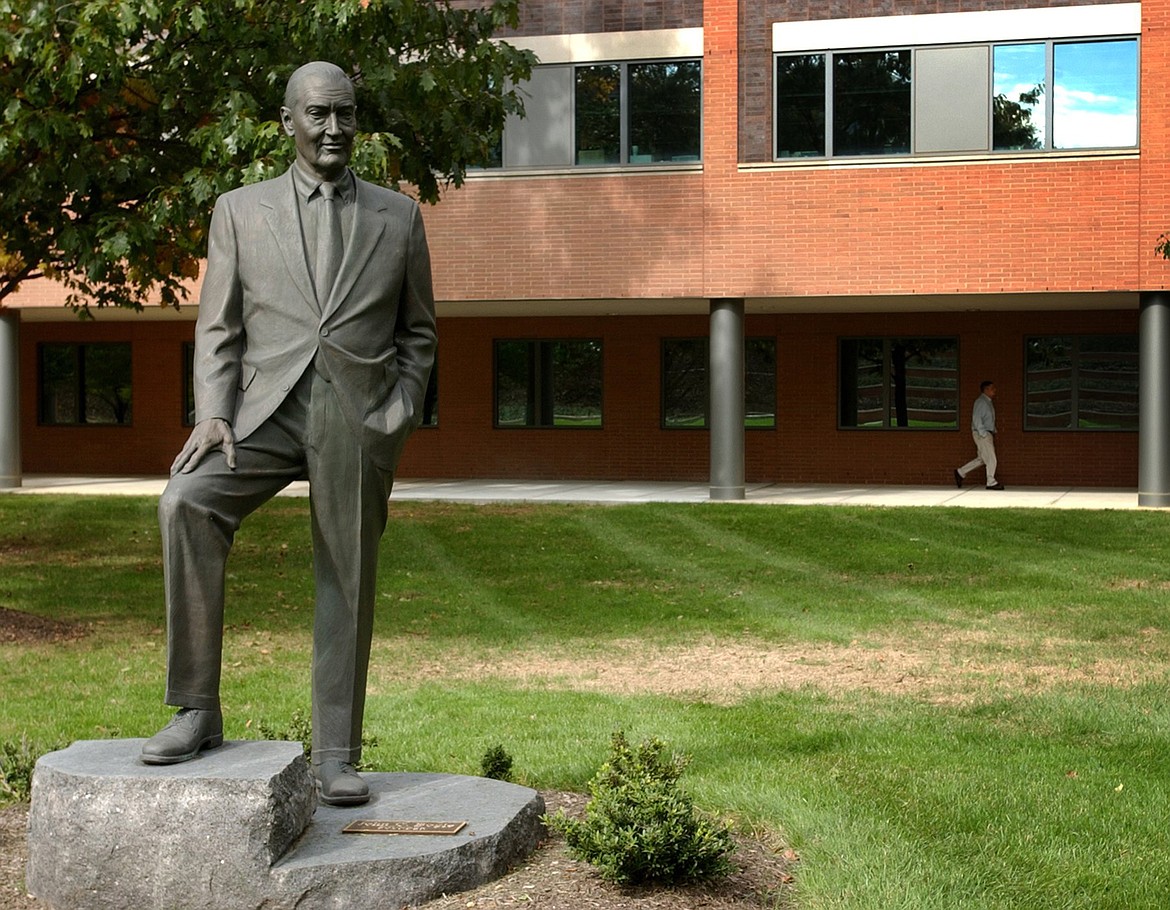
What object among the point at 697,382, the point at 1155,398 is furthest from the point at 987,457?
the point at 697,382

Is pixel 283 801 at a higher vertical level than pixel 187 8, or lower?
lower

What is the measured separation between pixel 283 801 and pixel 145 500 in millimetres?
19416

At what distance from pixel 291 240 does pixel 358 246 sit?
9.0 inches

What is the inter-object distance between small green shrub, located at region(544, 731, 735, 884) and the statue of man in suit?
87 cm

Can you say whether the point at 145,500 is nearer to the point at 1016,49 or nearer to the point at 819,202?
the point at 819,202

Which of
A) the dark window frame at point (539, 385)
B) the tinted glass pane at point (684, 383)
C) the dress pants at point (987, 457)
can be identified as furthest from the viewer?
the dark window frame at point (539, 385)

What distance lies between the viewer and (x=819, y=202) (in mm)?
23297

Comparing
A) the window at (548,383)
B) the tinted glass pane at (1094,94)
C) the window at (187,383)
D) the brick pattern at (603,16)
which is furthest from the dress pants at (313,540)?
the window at (187,383)

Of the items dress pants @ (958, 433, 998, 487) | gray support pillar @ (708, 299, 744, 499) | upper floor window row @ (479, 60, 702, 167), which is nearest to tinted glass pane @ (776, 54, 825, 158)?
upper floor window row @ (479, 60, 702, 167)

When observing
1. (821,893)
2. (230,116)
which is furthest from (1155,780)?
(230,116)

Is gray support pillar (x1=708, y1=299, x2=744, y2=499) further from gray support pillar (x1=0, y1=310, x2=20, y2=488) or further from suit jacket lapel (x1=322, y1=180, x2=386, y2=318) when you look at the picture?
suit jacket lapel (x1=322, y1=180, x2=386, y2=318)

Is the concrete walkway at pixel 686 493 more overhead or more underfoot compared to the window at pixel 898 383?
more underfoot

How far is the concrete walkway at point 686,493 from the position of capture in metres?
23.2

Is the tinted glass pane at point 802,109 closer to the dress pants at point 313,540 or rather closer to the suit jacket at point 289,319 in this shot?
the suit jacket at point 289,319
